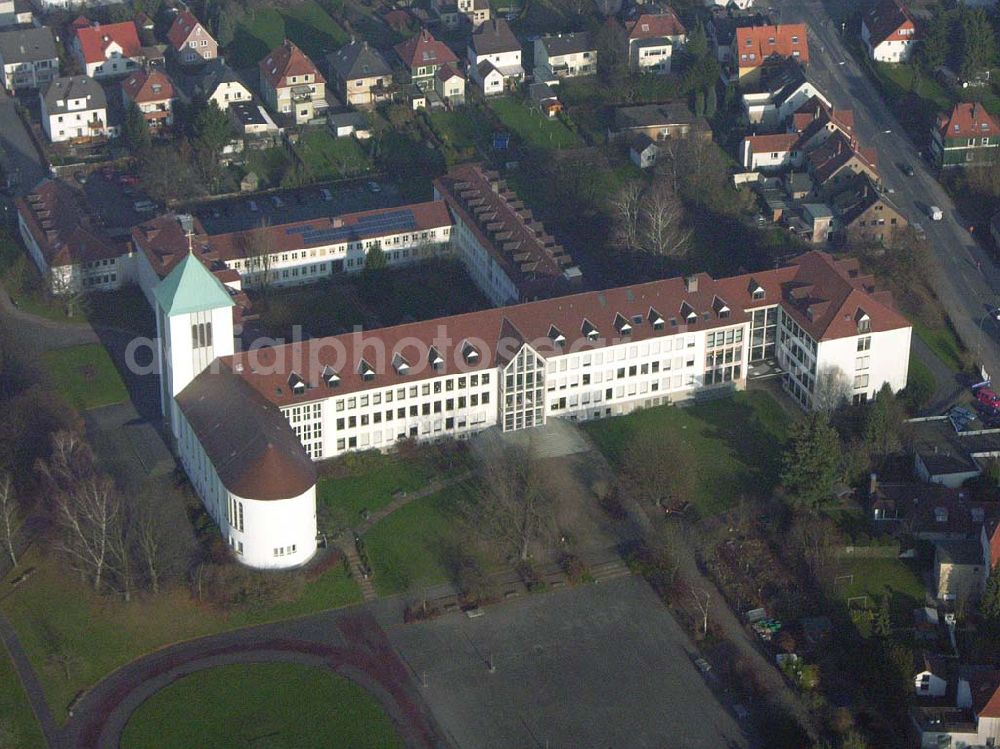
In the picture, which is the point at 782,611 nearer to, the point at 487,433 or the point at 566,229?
the point at 487,433

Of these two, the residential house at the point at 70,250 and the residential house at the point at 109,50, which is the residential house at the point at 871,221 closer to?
the residential house at the point at 70,250

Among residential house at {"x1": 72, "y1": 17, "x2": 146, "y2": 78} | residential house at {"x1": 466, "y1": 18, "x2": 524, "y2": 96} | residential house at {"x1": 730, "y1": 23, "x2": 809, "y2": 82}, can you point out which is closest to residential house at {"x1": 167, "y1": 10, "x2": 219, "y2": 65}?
residential house at {"x1": 72, "y1": 17, "x2": 146, "y2": 78}

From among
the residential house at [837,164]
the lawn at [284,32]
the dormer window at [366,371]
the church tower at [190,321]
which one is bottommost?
the lawn at [284,32]

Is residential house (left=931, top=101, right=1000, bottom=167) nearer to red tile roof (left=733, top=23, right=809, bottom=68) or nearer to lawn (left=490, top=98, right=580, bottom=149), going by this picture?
red tile roof (left=733, top=23, right=809, bottom=68)

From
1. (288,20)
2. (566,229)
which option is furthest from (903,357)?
(288,20)

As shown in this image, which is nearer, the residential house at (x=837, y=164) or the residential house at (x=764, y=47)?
the residential house at (x=837, y=164)

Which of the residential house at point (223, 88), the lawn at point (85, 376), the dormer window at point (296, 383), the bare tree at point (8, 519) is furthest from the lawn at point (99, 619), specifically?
the residential house at point (223, 88)
